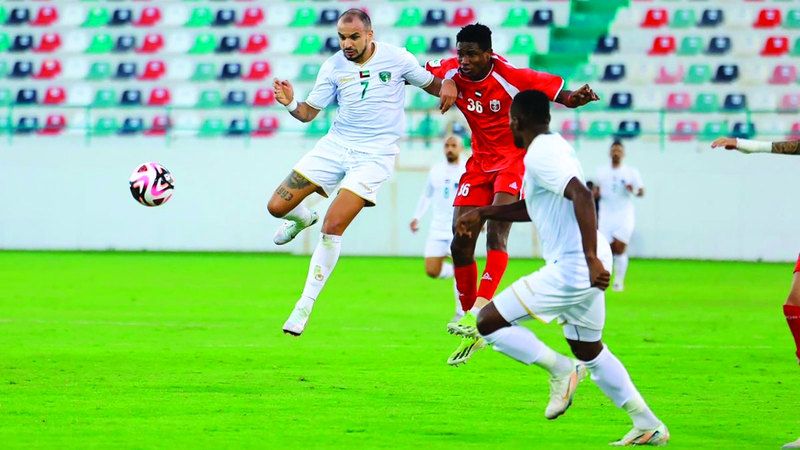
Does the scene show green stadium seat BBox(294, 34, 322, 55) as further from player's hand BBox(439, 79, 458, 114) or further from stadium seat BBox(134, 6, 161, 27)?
player's hand BBox(439, 79, 458, 114)

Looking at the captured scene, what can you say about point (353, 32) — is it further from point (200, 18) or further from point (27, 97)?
point (27, 97)

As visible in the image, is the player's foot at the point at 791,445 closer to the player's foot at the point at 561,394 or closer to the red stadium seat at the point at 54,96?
the player's foot at the point at 561,394

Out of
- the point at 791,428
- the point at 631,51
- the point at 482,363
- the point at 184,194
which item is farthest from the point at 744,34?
the point at 791,428

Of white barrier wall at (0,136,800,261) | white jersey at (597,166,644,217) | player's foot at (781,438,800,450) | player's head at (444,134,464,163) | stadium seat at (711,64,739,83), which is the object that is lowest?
white barrier wall at (0,136,800,261)

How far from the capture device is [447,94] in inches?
374

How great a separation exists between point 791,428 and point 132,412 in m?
4.02

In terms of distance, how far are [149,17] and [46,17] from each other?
2686 millimetres

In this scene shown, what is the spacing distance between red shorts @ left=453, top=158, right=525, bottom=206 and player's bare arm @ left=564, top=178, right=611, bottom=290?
3.42m

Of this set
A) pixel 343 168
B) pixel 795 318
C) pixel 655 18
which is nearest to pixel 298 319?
pixel 343 168

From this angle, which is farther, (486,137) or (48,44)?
(48,44)

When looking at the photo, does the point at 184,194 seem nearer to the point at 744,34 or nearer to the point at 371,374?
the point at 744,34

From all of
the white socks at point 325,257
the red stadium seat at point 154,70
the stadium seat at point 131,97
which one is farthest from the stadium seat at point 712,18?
the white socks at point 325,257

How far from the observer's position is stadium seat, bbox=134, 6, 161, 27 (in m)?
32.2

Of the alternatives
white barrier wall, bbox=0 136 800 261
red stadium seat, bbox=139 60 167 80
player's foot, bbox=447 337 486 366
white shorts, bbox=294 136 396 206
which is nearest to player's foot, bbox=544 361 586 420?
player's foot, bbox=447 337 486 366
